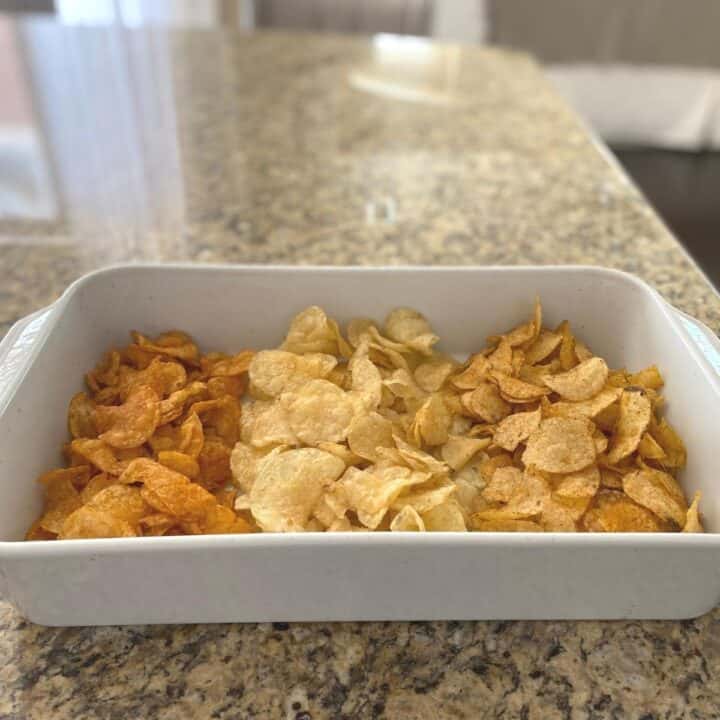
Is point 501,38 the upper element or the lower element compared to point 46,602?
lower

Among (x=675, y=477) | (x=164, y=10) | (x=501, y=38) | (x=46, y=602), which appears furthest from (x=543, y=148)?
(x=164, y=10)

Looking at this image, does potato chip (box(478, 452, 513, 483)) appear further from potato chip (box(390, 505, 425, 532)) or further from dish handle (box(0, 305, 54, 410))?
dish handle (box(0, 305, 54, 410))

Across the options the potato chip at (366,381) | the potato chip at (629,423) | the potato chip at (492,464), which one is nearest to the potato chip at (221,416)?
the potato chip at (366,381)

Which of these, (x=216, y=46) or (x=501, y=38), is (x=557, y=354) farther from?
(x=501, y=38)

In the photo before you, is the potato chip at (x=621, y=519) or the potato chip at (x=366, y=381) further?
the potato chip at (x=366, y=381)

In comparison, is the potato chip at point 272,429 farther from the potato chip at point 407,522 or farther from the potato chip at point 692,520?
the potato chip at point 692,520

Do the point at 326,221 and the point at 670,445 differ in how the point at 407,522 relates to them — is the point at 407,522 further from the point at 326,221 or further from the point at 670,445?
the point at 326,221

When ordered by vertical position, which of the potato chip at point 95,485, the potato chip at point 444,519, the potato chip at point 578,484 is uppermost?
the potato chip at point 444,519
